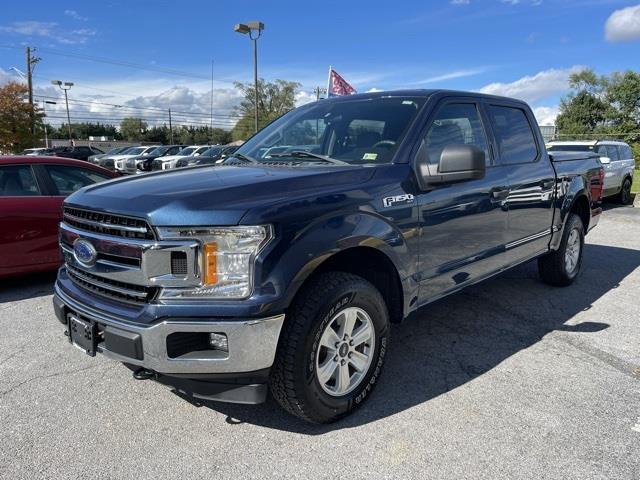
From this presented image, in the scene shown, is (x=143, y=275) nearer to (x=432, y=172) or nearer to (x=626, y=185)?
(x=432, y=172)

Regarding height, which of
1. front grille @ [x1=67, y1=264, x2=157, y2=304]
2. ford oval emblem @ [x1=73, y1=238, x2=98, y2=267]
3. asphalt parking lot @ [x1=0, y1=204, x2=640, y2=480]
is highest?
ford oval emblem @ [x1=73, y1=238, x2=98, y2=267]

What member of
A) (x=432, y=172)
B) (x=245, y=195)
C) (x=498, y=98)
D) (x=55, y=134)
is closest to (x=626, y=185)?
(x=498, y=98)

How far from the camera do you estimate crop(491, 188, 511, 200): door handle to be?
3922 mm

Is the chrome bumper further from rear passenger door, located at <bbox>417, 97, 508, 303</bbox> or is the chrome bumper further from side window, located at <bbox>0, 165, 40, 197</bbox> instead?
side window, located at <bbox>0, 165, 40, 197</bbox>

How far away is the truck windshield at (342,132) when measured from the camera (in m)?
3.38

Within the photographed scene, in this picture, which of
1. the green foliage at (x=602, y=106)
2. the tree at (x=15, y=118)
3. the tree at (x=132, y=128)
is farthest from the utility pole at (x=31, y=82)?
the tree at (x=132, y=128)

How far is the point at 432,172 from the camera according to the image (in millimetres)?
3250

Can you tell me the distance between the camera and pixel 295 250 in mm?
2477

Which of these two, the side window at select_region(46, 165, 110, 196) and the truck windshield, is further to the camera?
the side window at select_region(46, 165, 110, 196)

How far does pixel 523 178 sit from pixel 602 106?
65207 millimetres

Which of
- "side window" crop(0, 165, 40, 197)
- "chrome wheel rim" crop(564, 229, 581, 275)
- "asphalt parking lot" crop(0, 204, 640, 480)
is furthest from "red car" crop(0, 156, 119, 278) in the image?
"chrome wheel rim" crop(564, 229, 581, 275)

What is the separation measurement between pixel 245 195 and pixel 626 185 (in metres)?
14.2

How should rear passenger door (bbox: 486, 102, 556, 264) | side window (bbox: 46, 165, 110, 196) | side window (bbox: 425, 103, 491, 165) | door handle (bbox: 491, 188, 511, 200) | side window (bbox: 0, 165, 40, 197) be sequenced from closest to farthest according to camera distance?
1. side window (bbox: 425, 103, 491, 165)
2. door handle (bbox: 491, 188, 511, 200)
3. rear passenger door (bbox: 486, 102, 556, 264)
4. side window (bbox: 0, 165, 40, 197)
5. side window (bbox: 46, 165, 110, 196)

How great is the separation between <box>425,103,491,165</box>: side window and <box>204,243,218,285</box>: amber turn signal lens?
165 centimetres
